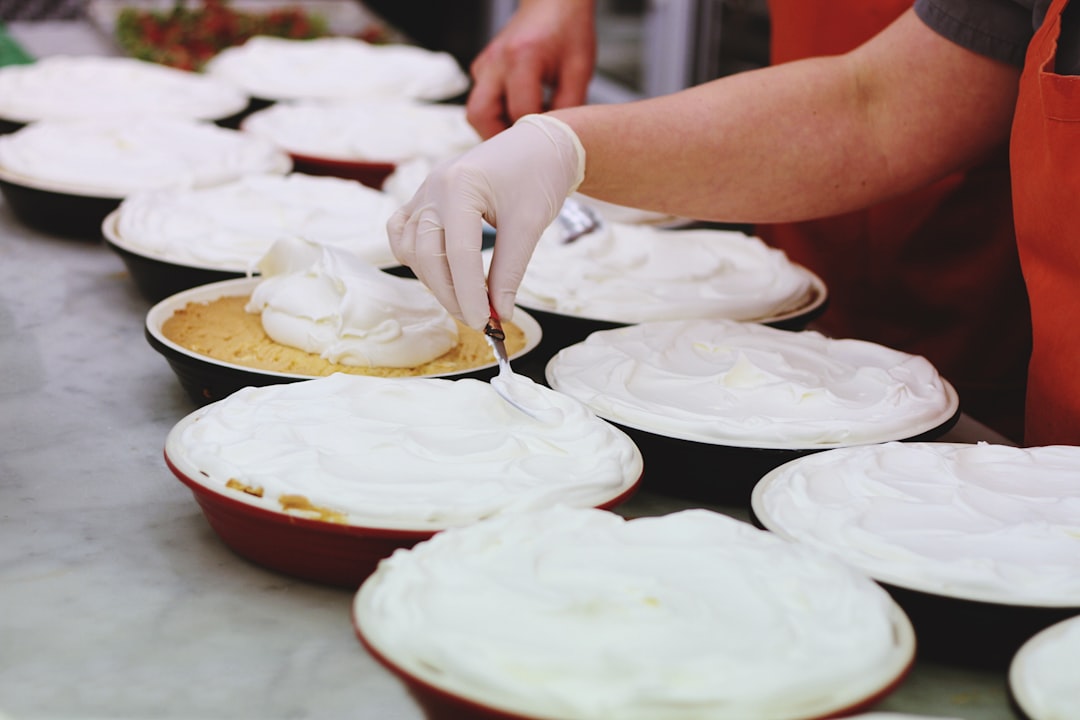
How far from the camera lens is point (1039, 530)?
1.26 metres

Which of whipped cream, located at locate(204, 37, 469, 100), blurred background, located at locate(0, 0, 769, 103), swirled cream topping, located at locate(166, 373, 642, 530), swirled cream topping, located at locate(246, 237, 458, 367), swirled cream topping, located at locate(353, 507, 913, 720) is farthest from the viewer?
blurred background, located at locate(0, 0, 769, 103)

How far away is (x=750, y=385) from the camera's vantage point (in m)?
1.66

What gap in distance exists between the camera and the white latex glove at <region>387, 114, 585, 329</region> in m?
1.71

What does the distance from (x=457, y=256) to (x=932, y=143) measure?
933mm

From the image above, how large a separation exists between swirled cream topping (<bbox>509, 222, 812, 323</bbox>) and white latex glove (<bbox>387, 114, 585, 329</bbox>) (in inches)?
11.2

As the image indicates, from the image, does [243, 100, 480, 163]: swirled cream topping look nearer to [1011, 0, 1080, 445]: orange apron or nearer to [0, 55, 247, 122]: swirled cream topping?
[0, 55, 247, 122]: swirled cream topping

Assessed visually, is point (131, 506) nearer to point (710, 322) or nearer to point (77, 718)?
point (77, 718)

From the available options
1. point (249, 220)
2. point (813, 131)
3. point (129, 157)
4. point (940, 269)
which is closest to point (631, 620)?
point (813, 131)

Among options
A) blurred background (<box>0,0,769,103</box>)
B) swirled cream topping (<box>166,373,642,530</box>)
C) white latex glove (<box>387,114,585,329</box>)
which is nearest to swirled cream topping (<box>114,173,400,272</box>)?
white latex glove (<box>387,114,585,329</box>)

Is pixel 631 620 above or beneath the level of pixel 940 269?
above

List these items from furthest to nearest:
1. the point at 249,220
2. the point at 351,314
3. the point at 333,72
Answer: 1. the point at 333,72
2. the point at 249,220
3. the point at 351,314

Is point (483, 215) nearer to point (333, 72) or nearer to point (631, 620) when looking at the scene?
point (631, 620)

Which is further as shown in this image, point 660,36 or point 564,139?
point 660,36

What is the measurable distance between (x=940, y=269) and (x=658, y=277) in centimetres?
70
